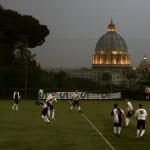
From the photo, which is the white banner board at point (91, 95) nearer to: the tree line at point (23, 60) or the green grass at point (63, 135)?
the tree line at point (23, 60)

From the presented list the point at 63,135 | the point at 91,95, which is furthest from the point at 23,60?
the point at 63,135

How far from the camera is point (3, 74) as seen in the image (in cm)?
9038

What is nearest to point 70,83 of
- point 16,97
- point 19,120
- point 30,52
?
point 30,52

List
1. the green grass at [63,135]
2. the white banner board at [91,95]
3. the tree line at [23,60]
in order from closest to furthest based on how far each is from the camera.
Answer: the green grass at [63,135] → the white banner board at [91,95] → the tree line at [23,60]

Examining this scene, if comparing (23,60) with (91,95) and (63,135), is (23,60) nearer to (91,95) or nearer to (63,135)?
(91,95)

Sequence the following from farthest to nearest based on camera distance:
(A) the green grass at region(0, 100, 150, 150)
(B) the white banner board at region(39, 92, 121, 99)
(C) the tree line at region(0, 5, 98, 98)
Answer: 1. (C) the tree line at region(0, 5, 98, 98)
2. (B) the white banner board at region(39, 92, 121, 99)
3. (A) the green grass at region(0, 100, 150, 150)

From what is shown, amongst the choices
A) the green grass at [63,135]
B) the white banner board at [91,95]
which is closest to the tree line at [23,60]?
the white banner board at [91,95]

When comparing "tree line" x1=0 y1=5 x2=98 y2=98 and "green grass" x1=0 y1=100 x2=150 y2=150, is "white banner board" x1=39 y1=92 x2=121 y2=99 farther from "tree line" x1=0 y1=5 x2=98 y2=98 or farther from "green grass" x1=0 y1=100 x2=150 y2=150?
"green grass" x1=0 y1=100 x2=150 y2=150

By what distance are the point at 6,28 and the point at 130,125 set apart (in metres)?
73.0

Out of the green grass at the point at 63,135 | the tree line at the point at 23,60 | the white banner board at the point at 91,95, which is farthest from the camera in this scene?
the tree line at the point at 23,60

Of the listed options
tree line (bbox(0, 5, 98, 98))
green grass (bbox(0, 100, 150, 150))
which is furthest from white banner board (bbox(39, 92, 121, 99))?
green grass (bbox(0, 100, 150, 150))

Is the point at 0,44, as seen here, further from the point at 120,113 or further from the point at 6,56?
the point at 120,113

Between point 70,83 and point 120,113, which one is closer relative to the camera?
point 120,113

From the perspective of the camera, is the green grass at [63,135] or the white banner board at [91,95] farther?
the white banner board at [91,95]
